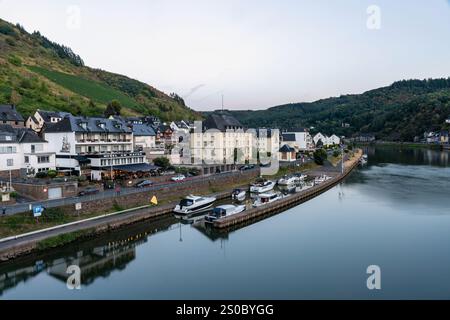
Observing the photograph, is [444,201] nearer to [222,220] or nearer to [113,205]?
[222,220]

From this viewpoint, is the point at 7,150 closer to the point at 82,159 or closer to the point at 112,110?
the point at 82,159

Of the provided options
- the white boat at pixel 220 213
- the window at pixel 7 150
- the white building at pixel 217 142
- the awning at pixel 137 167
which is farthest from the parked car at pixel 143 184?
the white building at pixel 217 142

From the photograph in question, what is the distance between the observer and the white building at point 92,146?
32803 millimetres

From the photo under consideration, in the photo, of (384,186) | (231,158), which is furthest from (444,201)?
(231,158)

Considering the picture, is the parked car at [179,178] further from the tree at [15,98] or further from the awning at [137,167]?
the tree at [15,98]

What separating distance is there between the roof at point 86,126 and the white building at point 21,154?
11.1 ft

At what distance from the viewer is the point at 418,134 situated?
125312 millimetres

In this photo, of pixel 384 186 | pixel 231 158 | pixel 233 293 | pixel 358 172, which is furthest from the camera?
pixel 358 172

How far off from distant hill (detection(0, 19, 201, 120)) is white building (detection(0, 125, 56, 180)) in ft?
91.1

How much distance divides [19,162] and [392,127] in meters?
134

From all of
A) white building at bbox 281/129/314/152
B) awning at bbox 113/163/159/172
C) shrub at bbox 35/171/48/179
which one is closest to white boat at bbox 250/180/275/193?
awning at bbox 113/163/159/172

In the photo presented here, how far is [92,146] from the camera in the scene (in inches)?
1436

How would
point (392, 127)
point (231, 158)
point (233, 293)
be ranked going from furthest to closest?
point (392, 127) → point (231, 158) → point (233, 293)

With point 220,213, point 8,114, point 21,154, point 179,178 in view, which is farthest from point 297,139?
point 21,154
